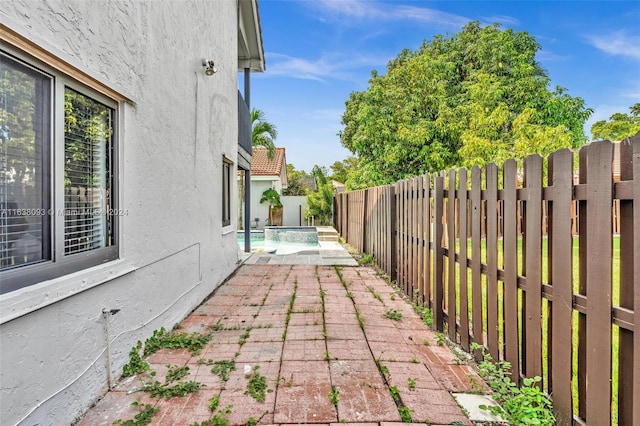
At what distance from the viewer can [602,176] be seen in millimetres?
2004

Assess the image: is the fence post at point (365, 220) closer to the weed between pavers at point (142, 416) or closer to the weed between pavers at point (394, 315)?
the weed between pavers at point (394, 315)

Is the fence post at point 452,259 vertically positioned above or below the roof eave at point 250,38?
below

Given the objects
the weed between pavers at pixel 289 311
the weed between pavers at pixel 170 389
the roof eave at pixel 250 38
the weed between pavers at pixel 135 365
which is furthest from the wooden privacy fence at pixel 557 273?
the roof eave at pixel 250 38

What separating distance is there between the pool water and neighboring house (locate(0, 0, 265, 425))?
6.91 m

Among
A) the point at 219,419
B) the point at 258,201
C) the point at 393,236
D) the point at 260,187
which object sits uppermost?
the point at 260,187

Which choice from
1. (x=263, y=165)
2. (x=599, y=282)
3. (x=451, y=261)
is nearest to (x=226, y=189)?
(x=451, y=261)

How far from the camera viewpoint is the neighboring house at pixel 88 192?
2092 mm

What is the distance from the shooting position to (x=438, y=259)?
4402mm

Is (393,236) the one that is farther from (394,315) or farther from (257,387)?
(257,387)

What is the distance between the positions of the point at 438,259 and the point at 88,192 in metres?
3.95

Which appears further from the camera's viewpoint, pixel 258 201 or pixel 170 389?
pixel 258 201

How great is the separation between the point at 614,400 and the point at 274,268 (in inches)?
271

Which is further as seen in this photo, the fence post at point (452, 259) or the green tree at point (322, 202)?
the green tree at point (322, 202)

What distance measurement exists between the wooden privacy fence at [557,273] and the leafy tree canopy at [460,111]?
360 inches
